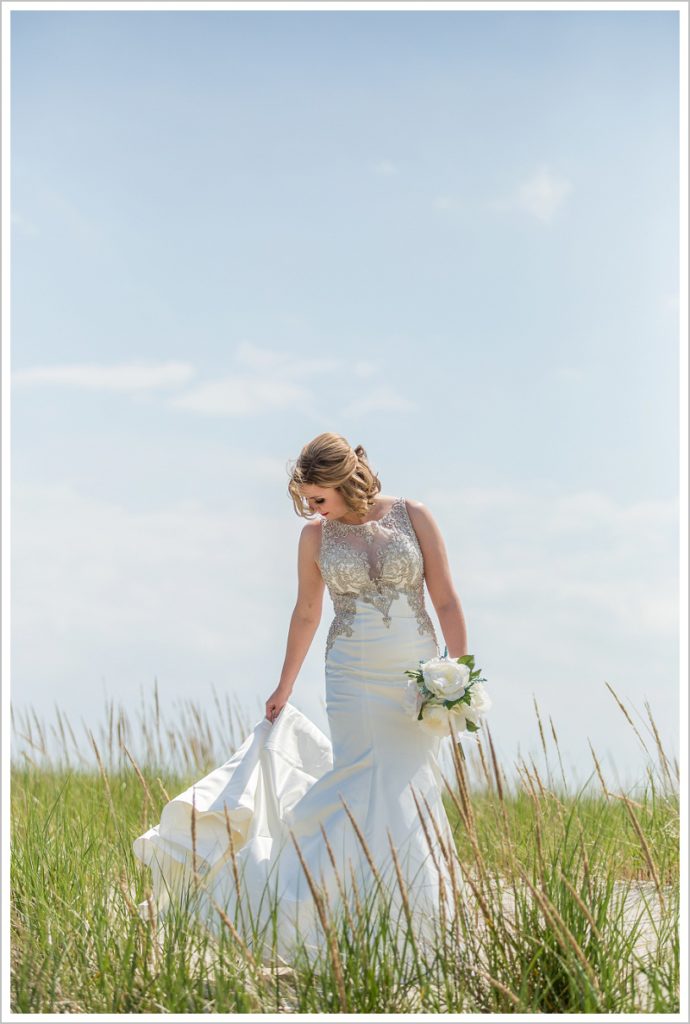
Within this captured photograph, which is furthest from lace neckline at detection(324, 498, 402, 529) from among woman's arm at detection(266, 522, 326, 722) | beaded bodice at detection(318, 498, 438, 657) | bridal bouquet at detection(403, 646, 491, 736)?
bridal bouquet at detection(403, 646, 491, 736)

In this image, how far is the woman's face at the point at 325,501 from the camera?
4.84 meters

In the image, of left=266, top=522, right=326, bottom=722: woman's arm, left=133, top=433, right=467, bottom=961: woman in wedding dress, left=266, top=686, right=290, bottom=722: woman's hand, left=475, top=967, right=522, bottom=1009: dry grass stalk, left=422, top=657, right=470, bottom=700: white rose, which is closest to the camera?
left=475, top=967, right=522, bottom=1009: dry grass stalk

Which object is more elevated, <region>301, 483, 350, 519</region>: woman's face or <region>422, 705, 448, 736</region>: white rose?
<region>301, 483, 350, 519</region>: woman's face

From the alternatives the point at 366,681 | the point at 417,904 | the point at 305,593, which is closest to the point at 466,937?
the point at 417,904

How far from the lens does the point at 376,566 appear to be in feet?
15.8

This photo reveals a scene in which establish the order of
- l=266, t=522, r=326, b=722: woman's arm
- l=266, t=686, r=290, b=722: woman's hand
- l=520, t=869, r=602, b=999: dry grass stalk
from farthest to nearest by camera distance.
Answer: l=266, t=686, r=290, b=722: woman's hand, l=266, t=522, r=326, b=722: woman's arm, l=520, t=869, r=602, b=999: dry grass stalk

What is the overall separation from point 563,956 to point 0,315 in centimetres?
328

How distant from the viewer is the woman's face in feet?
Result: 15.9

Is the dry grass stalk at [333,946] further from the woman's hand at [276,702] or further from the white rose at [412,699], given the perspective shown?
the woman's hand at [276,702]

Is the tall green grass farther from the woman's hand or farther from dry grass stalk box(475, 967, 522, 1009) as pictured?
the woman's hand

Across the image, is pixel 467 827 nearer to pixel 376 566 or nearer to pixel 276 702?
pixel 376 566

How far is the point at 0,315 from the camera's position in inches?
162

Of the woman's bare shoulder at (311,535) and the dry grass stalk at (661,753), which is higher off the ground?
the woman's bare shoulder at (311,535)

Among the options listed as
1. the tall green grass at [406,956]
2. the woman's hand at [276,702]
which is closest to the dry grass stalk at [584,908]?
the tall green grass at [406,956]
